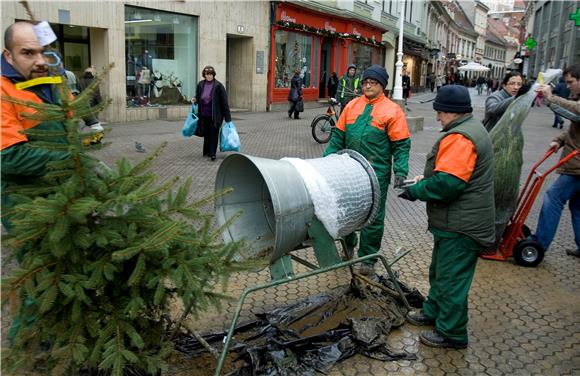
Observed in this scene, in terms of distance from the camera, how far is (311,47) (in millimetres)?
25656

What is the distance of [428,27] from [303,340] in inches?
2062

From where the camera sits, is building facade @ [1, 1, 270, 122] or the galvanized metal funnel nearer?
the galvanized metal funnel

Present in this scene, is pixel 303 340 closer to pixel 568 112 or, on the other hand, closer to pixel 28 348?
pixel 28 348

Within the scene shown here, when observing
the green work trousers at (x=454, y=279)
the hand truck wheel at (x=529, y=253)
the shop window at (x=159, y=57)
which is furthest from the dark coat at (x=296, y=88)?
the green work trousers at (x=454, y=279)

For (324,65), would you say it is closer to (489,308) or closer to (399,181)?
(399,181)

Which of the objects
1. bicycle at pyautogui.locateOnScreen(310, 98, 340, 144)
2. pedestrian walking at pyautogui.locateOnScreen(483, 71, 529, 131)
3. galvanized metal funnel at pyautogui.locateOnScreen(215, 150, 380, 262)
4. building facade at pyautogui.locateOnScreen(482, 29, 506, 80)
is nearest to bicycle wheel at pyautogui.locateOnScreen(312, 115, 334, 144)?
bicycle at pyautogui.locateOnScreen(310, 98, 340, 144)

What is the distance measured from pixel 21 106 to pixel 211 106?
7557mm

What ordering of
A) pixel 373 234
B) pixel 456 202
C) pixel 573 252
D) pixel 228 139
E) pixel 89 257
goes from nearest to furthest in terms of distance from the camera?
pixel 89 257
pixel 456 202
pixel 373 234
pixel 573 252
pixel 228 139

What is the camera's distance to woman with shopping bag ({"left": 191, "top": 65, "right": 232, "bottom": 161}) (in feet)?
32.5

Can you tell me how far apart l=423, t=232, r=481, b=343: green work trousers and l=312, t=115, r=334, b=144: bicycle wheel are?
962 centimetres

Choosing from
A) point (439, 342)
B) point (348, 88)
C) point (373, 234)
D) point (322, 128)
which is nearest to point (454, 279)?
point (439, 342)

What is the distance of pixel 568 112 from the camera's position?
4922 millimetres

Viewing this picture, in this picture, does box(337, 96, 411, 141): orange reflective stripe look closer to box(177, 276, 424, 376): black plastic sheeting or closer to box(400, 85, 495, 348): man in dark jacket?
box(400, 85, 495, 348): man in dark jacket

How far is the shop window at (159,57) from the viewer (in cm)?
1612
